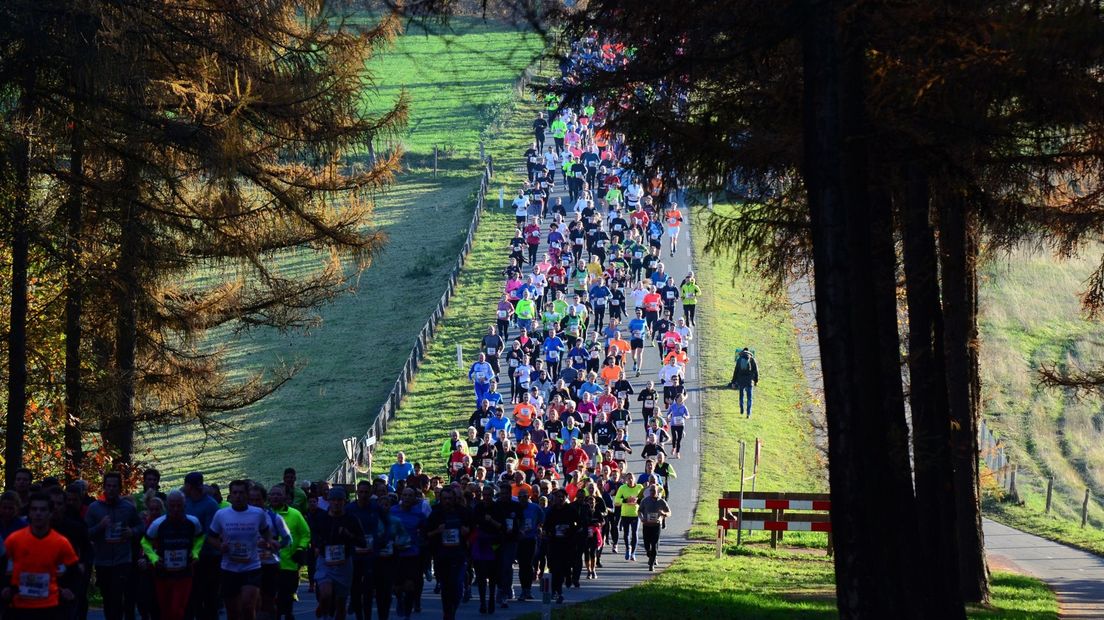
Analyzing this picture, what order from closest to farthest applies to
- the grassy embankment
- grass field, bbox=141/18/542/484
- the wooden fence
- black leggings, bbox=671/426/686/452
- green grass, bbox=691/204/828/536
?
the grassy embankment → the wooden fence → green grass, bbox=691/204/828/536 → black leggings, bbox=671/426/686/452 → grass field, bbox=141/18/542/484

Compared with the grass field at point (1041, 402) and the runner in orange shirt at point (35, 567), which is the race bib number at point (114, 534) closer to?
the runner in orange shirt at point (35, 567)

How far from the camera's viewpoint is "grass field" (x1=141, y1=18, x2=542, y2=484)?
144 ft

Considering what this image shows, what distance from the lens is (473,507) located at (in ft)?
66.4

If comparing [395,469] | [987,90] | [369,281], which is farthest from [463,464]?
[369,281]

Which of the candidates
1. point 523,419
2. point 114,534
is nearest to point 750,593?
point 114,534

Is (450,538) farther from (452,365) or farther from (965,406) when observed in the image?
(452,365)

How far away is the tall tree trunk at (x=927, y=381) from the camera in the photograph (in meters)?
16.5

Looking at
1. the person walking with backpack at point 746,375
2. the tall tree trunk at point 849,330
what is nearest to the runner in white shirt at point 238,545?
the tall tree trunk at point 849,330

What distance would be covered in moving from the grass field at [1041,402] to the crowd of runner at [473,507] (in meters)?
9.35

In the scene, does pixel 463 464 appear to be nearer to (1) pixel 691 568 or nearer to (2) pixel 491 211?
(1) pixel 691 568

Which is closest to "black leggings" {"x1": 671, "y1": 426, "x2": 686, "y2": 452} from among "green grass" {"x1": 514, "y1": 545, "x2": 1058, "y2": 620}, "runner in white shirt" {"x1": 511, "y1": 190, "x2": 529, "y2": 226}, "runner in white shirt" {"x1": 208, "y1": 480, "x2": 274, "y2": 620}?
"green grass" {"x1": 514, "y1": 545, "x2": 1058, "y2": 620}

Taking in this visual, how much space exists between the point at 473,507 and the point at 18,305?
6.29 metres

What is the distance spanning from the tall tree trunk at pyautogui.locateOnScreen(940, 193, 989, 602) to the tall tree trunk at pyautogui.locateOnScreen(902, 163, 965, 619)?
265cm

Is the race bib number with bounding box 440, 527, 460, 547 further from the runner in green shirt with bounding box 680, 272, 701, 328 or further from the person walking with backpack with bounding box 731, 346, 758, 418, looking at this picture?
the runner in green shirt with bounding box 680, 272, 701, 328
